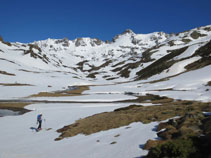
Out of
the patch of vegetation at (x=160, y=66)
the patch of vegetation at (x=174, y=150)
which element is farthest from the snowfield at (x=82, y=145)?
the patch of vegetation at (x=160, y=66)

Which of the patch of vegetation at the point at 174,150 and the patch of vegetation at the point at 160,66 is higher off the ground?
the patch of vegetation at the point at 160,66

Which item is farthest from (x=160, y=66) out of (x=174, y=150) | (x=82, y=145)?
(x=174, y=150)

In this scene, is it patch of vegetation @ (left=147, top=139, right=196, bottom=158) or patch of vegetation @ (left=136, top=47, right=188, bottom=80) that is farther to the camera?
patch of vegetation @ (left=136, top=47, right=188, bottom=80)

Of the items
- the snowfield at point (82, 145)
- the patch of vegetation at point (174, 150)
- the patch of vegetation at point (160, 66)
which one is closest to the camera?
the patch of vegetation at point (174, 150)

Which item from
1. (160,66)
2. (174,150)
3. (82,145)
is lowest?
(82,145)

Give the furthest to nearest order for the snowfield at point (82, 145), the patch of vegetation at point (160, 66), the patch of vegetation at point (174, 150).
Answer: the patch of vegetation at point (160, 66) < the snowfield at point (82, 145) < the patch of vegetation at point (174, 150)

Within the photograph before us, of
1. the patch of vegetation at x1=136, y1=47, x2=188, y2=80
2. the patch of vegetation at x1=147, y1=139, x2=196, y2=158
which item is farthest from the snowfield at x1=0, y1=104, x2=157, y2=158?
the patch of vegetation at x1=136, y1=47, x2=188, y2=80

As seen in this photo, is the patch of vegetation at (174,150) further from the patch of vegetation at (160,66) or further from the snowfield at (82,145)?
the patch of vegetation at (160,66)

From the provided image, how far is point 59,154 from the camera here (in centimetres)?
1580

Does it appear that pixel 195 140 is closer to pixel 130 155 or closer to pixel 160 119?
pixel 130 155

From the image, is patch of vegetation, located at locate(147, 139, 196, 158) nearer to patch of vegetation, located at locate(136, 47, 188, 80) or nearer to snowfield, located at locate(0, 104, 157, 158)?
snowfield, located at locate(0, 104, 157, 158)

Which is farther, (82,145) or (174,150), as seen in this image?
(82,145)

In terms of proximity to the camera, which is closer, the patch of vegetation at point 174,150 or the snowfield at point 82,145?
the patch of vegetation at point 174,150

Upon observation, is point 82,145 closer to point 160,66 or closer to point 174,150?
point 174,150
